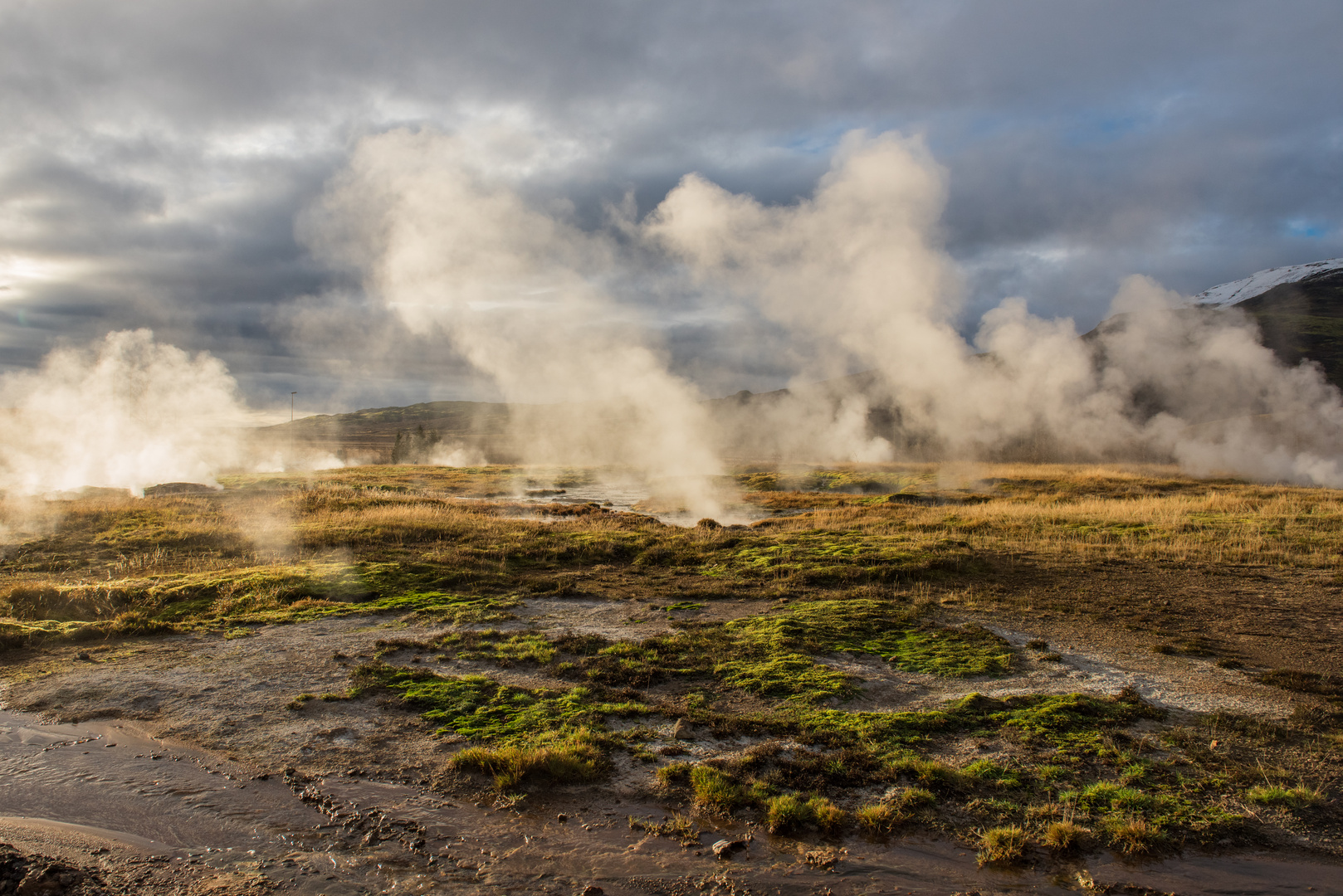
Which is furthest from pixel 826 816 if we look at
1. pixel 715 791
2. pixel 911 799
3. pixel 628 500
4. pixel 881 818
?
pixel 628 500

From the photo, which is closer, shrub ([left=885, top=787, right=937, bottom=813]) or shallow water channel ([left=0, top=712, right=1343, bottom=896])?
shallow water channel ([left=0, top=712, right=1343, bottom=896])

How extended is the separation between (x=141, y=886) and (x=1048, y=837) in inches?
294

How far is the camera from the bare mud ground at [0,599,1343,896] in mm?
5465

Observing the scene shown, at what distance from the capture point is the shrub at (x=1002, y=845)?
→ 5742mm

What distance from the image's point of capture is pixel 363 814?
6379mm

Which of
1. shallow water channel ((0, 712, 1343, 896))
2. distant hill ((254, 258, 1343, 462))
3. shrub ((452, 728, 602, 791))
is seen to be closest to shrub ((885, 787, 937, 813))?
shallow water channel ((0, 712, 1343, 896))

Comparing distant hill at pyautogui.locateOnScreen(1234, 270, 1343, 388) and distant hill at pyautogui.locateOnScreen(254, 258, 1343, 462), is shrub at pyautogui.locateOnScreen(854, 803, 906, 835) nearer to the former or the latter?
distant hill at pyautogui.locateOnScreen(254, 258, 1343, 462)

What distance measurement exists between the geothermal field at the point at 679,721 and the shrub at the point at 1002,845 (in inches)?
1.1

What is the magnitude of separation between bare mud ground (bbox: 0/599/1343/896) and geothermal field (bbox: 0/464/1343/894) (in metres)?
0.04

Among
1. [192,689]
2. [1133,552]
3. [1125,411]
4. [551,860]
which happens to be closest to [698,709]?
[551,860]

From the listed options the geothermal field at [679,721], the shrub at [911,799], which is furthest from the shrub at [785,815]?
the shrub at [911,799]

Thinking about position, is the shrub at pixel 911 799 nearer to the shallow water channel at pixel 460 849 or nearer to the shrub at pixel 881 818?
the shrub at pixel 881 818

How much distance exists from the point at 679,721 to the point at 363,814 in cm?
356

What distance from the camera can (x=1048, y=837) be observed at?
5.91m
